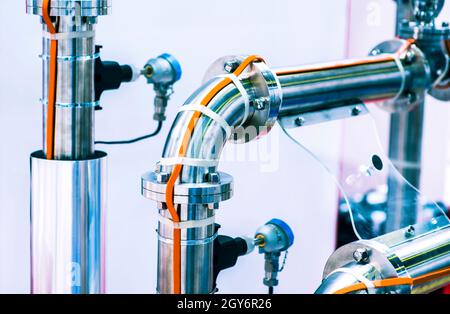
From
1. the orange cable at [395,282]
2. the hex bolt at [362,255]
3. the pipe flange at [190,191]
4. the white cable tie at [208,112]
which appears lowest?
the orange cable at [395,282]

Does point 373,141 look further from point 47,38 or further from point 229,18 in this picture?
point 47,38

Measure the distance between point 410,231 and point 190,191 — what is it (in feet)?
0.90

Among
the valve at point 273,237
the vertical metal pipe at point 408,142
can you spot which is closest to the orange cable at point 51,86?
the valve at point 273,237

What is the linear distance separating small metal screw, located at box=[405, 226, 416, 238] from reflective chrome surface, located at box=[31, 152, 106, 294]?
0.33m

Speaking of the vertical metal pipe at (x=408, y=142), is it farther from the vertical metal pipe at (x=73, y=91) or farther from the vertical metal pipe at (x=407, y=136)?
the vertical metal pipe at (x=73, y=91)

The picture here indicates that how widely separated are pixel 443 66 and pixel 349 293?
1.95 feet

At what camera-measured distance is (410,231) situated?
913mm

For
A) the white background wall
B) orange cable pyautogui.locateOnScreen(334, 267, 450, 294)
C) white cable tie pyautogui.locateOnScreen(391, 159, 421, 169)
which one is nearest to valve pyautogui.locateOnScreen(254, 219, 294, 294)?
the white background wall

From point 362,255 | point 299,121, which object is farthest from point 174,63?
point 362,255

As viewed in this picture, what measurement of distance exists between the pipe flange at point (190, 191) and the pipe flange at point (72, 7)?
0.20 metres

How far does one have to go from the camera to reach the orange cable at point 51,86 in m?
0.88

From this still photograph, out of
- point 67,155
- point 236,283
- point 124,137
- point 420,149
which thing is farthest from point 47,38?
point 420,149

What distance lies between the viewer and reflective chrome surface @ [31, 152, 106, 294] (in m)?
0.90

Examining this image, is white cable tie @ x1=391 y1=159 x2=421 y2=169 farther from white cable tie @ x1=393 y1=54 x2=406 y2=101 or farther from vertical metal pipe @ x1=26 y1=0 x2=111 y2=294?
vertical metal pipe @ x1=26 y1=0 x2=111 y2=294
